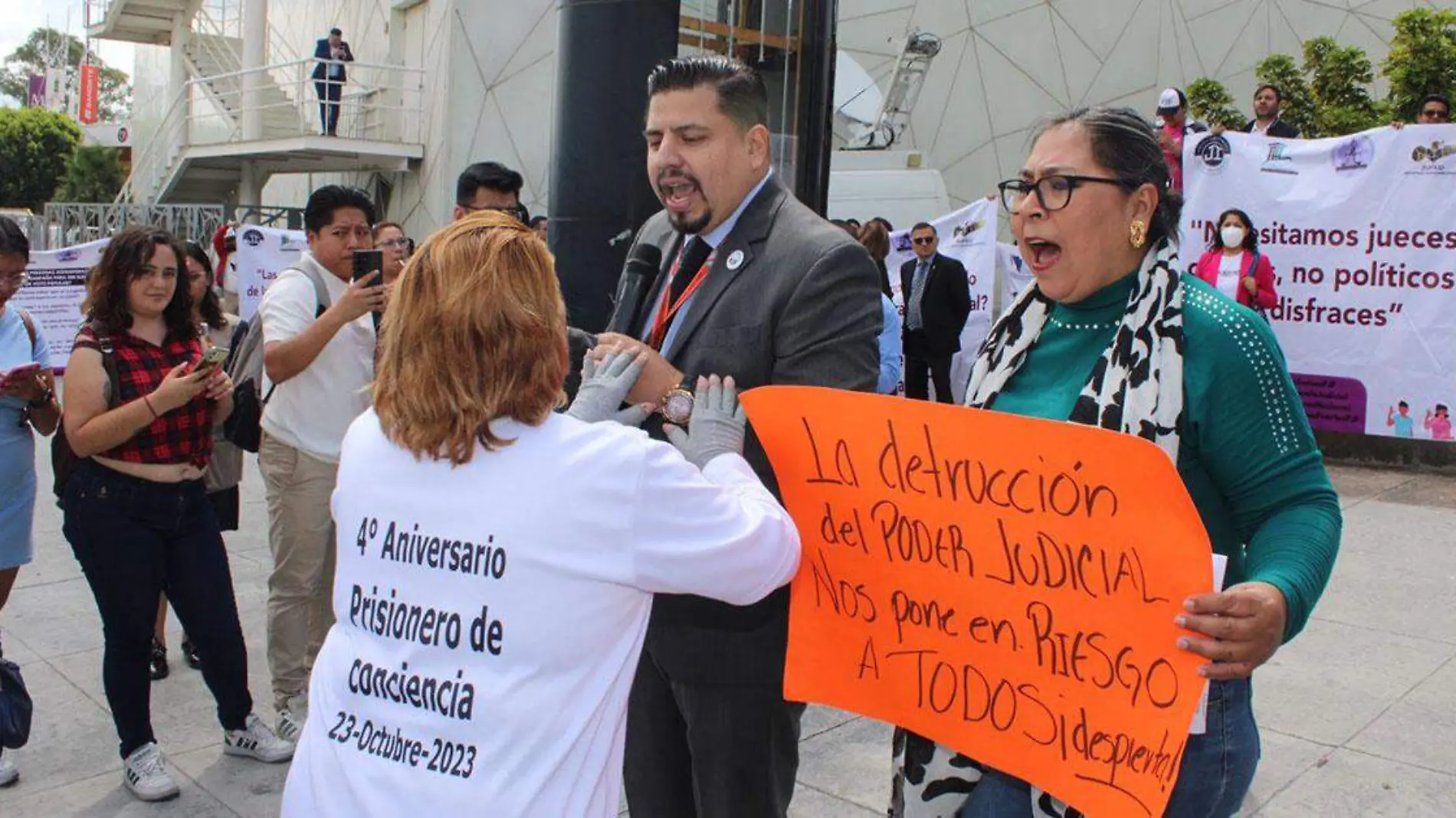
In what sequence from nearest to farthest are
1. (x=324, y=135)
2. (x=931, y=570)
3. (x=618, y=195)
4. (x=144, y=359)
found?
(x=931, y=570), (x=618, y=195), (x=144, y=359), (x=324, y=135)

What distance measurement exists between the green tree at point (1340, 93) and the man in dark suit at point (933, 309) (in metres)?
3.62

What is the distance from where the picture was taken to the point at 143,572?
164 inches

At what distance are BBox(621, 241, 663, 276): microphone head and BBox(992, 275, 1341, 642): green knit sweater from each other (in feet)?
4.08

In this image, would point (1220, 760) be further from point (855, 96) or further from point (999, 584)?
point (855, 96)

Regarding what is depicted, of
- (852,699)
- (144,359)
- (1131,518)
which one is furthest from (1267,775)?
(144,359)

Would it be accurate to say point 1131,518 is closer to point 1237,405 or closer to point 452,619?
point 1237,405

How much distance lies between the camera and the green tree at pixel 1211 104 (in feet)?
42.4

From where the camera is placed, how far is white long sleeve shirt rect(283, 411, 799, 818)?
192 cm

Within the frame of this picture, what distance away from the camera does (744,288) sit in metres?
2.61

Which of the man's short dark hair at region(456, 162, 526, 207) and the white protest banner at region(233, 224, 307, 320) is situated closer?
the man's short dark hair at region(456, 162, 526, 207)

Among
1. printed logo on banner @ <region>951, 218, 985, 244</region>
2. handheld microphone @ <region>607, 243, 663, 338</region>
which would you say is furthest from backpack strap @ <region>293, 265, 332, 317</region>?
printed logo on banner @ <region>951, 218, 985, 244</region>

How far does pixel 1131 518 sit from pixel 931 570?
0.40 m

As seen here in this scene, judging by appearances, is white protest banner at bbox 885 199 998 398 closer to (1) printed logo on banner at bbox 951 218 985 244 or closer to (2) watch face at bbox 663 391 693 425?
(1) printed logo on banner at bbox 951 218 985 244

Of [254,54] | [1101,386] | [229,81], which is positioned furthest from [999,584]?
[229,81]
